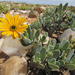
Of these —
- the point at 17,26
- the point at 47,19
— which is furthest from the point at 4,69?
the point at 47,19

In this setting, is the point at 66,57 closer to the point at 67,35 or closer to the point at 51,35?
the point at 67,35

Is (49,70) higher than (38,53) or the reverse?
the reverse

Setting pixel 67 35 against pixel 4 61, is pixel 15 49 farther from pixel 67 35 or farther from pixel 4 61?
pixel 67 35

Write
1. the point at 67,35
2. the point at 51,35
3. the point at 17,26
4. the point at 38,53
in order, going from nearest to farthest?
the point at 17,26 < the point at 38,53 < the point at 67,35 < the point at 51,35

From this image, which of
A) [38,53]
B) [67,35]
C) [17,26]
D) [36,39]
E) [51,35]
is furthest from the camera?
[51,35]

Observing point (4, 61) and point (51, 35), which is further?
point (51, 35)

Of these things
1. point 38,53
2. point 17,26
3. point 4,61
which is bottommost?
point 4,61

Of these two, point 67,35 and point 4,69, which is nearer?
point 4,69

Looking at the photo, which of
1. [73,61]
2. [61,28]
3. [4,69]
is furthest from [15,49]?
[61,28]

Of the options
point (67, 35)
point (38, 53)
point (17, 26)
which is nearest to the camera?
point (17, 26)
